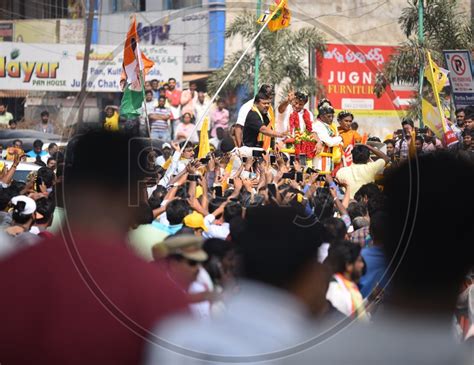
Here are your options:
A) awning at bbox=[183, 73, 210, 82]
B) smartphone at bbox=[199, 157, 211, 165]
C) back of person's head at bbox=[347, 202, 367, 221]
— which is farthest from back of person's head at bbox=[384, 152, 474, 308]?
awning at bbox=[183, 73, 210, 82]

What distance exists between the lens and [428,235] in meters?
2.46

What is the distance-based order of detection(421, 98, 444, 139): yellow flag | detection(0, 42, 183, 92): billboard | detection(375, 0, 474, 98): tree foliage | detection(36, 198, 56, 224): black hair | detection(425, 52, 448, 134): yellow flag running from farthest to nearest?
1. detection(0, 42, 183, 92): billboard
2. detection(375, 0, 474, 98): tree foliage
3. detection(425, 52, 448, 134): yellow flag
4. detection(421, 98, 444, 139): yellow flag
5. detection(36, 198, 56, 224): black hair

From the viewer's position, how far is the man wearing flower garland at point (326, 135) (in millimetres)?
6828

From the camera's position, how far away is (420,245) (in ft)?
7.97

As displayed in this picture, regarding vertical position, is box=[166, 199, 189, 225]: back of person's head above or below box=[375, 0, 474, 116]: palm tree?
below

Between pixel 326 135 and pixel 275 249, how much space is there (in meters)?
5.07

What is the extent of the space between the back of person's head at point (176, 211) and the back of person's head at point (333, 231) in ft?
5.38

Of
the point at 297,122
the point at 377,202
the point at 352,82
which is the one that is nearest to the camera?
the point at 377,202

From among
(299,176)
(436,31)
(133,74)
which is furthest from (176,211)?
(436,31)

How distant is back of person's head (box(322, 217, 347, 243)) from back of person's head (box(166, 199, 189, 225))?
5.38ft

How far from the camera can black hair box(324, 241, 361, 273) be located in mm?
2162

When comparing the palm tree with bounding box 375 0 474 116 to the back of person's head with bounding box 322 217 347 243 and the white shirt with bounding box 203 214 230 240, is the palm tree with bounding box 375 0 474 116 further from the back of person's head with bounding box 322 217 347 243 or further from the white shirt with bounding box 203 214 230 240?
the back of person's head with bounding box 322 217 347 243

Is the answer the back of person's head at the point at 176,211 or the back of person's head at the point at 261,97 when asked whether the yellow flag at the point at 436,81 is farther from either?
the back of person's head at the point at 176,211

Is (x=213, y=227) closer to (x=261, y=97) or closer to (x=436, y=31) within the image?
(x=261, y=97)
